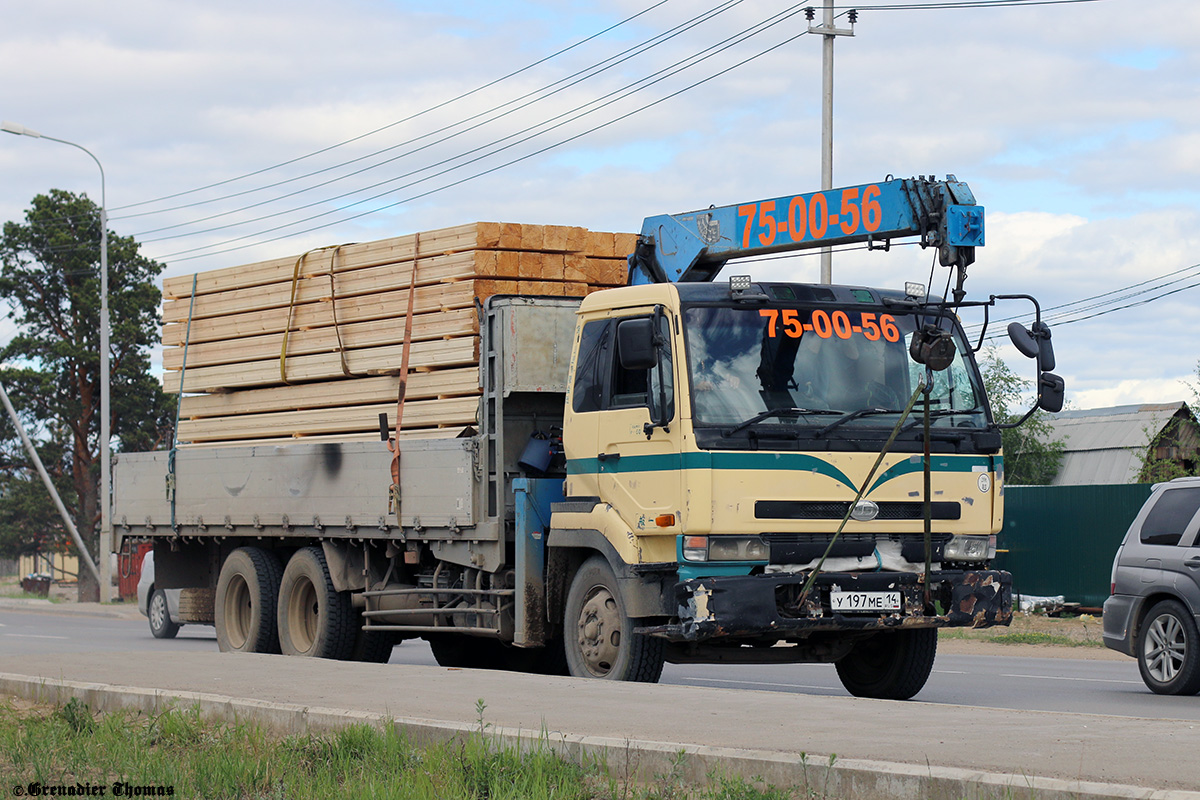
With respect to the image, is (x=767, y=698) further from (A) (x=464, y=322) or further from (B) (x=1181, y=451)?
(B) (x=1181, y=451)

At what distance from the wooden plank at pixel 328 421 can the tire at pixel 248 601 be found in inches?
46.9

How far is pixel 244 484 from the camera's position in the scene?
14664 mm

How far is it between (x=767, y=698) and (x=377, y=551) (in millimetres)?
5518

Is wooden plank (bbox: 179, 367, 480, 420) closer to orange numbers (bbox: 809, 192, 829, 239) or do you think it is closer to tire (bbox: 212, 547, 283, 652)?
tire (bbox: 212, 547, 283, 652)

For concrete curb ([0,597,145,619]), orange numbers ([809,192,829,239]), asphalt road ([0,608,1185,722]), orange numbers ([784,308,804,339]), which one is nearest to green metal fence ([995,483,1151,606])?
asphalt road ([0,608,1185,722])

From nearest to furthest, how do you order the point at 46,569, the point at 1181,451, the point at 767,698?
the point at 767,698 < the point at 1181,451 < the point at 46,569

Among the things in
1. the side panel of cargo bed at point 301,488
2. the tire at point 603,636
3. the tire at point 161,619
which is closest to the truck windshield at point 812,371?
the tire at point 603,636

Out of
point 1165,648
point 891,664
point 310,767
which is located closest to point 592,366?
point 891,664

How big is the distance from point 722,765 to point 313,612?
8.51m

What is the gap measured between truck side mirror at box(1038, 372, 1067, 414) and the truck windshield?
58 centimetres

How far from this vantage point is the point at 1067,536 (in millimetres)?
24938

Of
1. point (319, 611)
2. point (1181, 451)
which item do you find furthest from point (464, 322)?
point (1181, 451)

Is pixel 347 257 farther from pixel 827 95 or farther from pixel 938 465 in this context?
pixel 827 95

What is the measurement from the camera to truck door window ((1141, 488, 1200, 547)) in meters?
12.8
